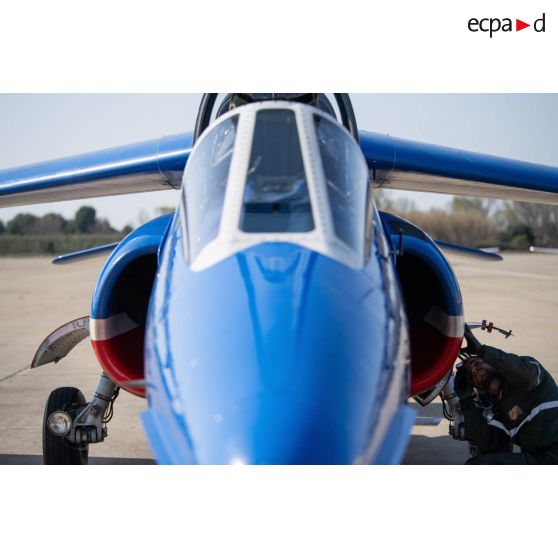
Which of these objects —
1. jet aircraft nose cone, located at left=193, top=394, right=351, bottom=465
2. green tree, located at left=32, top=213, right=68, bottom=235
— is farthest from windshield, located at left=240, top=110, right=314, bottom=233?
green tree, located at left=32, top=213, right=68, bottom=235

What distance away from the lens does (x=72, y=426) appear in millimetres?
5383

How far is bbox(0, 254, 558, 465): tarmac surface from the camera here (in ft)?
20.1

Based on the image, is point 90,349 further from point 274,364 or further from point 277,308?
point 274,364

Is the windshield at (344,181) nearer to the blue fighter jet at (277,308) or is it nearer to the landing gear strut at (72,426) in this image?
the blue fighter jet at (277,308)

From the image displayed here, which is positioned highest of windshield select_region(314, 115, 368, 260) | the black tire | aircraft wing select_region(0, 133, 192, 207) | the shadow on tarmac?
windshield select_region(314, 115, 368, 260)

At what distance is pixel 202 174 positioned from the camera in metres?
3.40

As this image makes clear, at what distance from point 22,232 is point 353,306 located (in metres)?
57.9

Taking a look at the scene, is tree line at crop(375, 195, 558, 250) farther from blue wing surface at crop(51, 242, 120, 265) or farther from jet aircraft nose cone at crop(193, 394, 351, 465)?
jet aircraft nose cone at crop(193, 394, 351, 465)

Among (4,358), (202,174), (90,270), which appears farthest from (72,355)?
(90,270)

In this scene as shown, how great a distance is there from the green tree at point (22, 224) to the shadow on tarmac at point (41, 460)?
53916 mm

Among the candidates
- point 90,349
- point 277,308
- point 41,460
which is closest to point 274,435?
point 277,308

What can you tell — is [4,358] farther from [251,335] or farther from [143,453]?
[251,335]

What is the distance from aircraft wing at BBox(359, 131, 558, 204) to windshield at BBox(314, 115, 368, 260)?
3320 mm

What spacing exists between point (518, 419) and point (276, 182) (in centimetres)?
279
